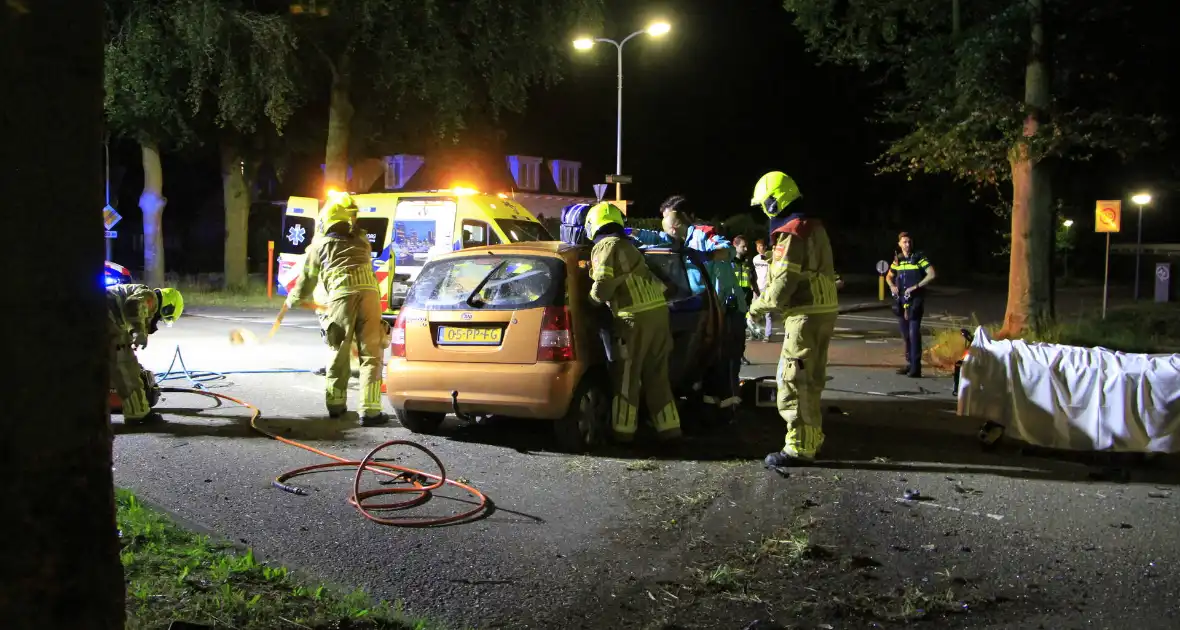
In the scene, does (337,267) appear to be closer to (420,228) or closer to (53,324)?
(53,324)

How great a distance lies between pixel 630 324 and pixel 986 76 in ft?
34.6

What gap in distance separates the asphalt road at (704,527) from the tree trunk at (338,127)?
1606cm

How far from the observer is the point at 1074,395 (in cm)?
727

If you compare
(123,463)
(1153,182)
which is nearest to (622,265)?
(123,463)

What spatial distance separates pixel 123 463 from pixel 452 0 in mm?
16846

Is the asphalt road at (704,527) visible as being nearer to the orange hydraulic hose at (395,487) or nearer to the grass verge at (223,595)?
the orange hydraulic hose at (395,487)

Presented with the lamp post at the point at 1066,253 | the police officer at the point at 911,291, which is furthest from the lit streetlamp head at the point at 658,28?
the lamp post at the point at 1066,253

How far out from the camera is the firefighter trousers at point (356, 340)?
8352 mm

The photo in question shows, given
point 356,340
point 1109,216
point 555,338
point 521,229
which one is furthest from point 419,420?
point 1109,216

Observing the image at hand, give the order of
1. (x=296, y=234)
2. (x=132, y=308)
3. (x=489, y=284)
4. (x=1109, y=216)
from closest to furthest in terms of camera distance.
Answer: (x=489, y=284)
(x=132, y=308)
(x=1109, y=216)
(x=296, y=234)

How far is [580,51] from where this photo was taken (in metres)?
25.0

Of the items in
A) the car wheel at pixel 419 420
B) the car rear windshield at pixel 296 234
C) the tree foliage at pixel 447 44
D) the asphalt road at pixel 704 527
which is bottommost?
the asphalt road at pixel 704 527

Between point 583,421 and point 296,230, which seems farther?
point 296,230

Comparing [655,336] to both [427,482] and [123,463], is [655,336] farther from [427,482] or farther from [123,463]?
[123,463]
